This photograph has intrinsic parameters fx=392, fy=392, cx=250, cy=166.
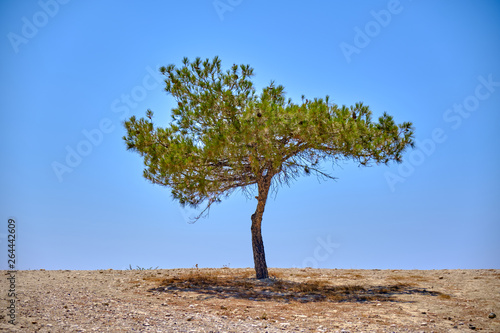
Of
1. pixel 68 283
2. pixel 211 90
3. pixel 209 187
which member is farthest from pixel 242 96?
pixel 68 283

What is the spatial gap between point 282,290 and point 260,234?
8.26 feet

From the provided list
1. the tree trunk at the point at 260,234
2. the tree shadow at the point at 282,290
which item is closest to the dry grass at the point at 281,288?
the tree shadow at the point at 282,290

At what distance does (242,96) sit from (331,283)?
23.2ft

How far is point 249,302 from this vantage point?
1015 cm

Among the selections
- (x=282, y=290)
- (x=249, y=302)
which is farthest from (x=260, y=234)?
(x=249, y=302)

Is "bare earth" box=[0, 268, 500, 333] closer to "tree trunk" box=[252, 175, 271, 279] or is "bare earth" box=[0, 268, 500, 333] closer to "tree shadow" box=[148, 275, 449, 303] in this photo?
"tree shadow" box=[148, 275, 449, 303]

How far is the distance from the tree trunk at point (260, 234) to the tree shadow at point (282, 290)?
42 centimetres

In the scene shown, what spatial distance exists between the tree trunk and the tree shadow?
1.38ft

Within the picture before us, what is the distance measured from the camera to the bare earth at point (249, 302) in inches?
305

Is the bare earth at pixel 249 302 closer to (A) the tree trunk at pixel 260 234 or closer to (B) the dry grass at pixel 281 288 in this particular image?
(B) the dry grass at pixel 281 288

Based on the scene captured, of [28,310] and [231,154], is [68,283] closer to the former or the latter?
[28,310]

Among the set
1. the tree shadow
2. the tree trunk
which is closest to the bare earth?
the tree shadow

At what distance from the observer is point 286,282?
13.3 metres

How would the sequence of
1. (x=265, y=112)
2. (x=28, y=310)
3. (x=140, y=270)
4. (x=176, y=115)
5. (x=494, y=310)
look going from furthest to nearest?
(x=140, y=270) < (x=176, y=115) < (x=265, y=112) < (x=494, y=310) < (x=28, y=310)
